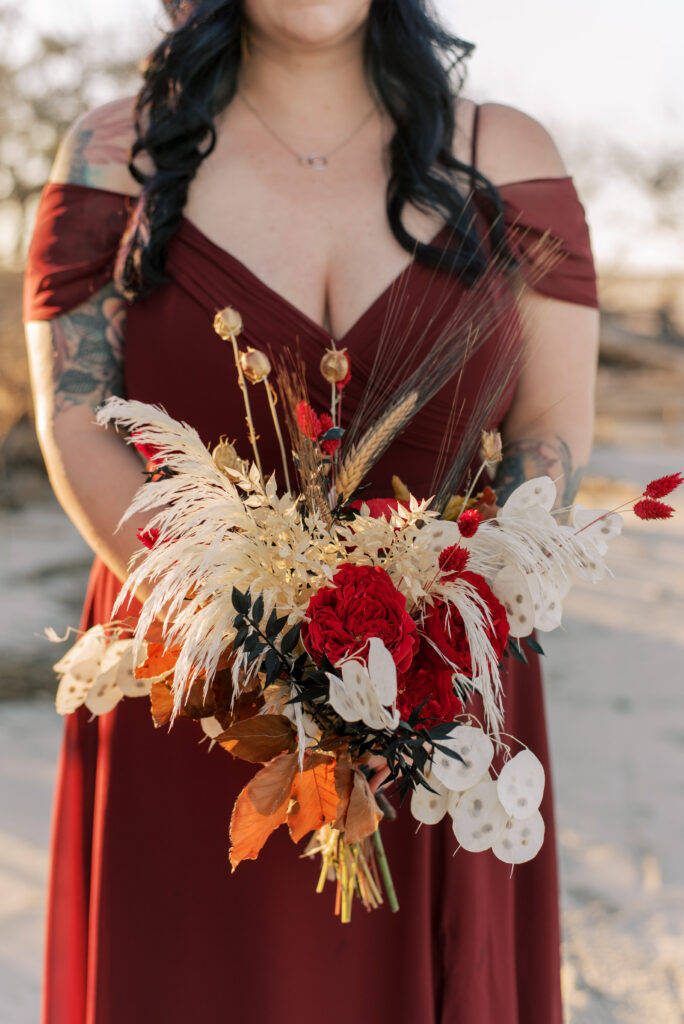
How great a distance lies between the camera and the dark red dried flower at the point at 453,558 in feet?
3.39

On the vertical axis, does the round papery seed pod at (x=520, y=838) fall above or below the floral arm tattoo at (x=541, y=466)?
below

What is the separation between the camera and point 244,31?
1.70m

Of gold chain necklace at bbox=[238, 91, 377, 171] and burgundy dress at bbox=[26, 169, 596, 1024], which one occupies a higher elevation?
gold chain necklace at bbox=[238, 91, 377, 171]

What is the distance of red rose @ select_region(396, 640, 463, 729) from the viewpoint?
1.06 metres

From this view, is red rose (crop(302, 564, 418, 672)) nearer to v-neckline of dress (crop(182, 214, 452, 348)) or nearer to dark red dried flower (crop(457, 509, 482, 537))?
dark red dried flower (crop(457, 509, 482, 537))

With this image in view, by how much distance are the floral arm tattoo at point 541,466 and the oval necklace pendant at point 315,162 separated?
58cm

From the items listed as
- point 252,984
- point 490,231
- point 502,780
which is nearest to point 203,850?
A: point 252,984

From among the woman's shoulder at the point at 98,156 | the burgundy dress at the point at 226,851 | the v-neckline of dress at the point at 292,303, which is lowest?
the burgundy dress at the point at 226,851

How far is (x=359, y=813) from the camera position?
1.12 meters

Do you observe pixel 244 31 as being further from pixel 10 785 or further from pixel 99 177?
pixel 10 785

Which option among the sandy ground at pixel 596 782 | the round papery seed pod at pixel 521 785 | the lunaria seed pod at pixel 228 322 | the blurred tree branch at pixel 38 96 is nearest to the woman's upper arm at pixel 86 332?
the lunaria seed pod at pixel 228 322

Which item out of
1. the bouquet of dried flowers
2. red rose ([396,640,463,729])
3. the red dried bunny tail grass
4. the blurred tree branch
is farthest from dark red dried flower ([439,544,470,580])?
the blurred tree branch

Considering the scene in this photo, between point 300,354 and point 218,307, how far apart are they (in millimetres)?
151

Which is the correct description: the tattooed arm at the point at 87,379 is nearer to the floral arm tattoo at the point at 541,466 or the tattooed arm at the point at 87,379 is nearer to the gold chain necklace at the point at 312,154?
the gold chain necklace at the point at 312,154
